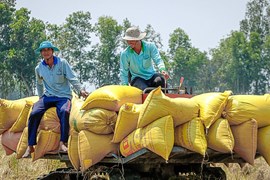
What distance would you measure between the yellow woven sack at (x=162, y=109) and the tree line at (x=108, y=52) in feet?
134

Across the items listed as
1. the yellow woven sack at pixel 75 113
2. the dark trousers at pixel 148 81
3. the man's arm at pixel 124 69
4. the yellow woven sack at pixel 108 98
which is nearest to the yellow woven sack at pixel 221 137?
the yellow woven sack at pixel 108 98

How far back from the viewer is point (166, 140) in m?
5.32

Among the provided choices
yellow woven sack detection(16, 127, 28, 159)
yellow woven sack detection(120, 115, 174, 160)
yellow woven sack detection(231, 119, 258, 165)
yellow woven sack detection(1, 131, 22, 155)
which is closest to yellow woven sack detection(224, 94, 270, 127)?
yellow woven sack detection(231, 119, 258, 165)

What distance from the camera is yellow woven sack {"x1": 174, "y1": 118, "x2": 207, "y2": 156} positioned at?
211 inches

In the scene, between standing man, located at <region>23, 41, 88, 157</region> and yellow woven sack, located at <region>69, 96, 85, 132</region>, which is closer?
yellow woven sack, located at <region>69, 96, 85, 132</region>

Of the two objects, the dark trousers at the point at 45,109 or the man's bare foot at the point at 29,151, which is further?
the man's bare foot at the point at 29,151

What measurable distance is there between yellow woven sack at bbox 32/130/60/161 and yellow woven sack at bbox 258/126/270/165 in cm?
227

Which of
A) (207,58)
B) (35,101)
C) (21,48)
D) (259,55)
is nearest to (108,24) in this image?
(21,48)

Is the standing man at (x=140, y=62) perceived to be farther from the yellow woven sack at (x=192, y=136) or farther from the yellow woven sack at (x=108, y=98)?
the yellow woven sack at (x=192, y=136)

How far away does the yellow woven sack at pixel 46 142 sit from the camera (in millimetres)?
6699

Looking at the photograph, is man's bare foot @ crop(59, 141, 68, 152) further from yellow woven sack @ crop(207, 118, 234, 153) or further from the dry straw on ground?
the dry straw on ground

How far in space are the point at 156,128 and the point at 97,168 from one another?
3.75 feet

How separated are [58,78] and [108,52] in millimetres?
46834

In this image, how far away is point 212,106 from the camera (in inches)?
219
